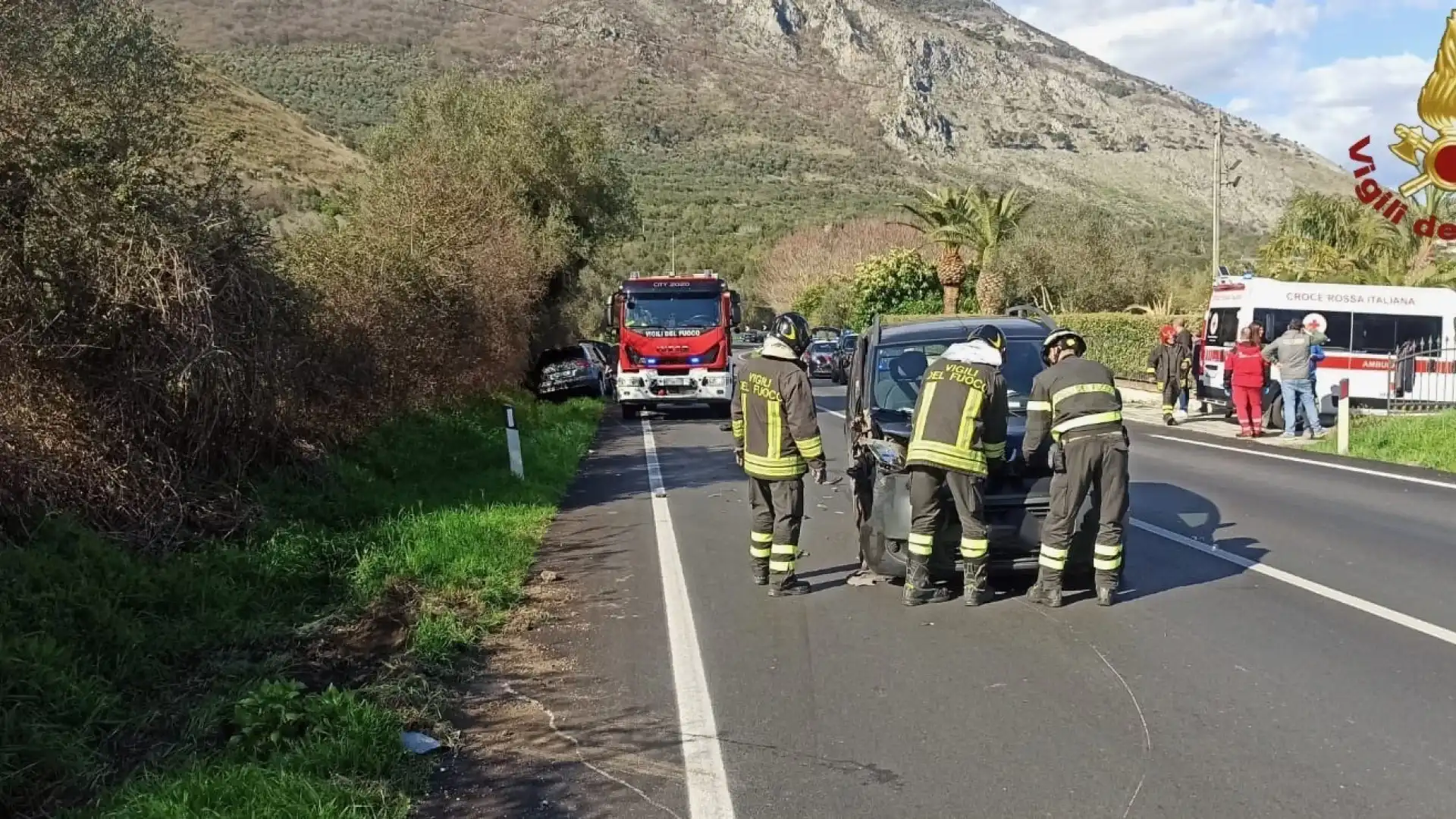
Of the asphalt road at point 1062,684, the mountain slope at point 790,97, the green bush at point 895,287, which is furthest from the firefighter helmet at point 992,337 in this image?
the mountain slope at point 790,97

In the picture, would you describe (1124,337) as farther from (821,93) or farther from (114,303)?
(821,93)

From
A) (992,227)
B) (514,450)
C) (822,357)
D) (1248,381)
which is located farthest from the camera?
(992,227)

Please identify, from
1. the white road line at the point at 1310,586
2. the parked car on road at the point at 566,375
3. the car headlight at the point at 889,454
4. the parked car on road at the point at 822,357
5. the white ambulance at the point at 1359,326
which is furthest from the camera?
the parked car on road at the point at 822,357

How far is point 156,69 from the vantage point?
10.0 meters

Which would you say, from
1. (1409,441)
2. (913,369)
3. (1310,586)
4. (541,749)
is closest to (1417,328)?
(1409,441)

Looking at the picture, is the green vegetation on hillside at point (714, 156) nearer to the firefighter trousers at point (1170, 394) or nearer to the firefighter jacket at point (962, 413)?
Result: the firefighter trousers at point (1170, 394)

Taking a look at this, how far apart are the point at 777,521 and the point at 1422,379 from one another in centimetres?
1635

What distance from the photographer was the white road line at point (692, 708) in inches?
175

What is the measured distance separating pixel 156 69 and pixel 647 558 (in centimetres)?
602

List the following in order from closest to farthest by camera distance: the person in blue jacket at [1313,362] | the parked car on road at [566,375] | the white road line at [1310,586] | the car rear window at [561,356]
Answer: the white road line at [1310,586]
the person in blue jacket at [1313,362]
the parked car on road at [566,375]
the car rear window at [561,356]

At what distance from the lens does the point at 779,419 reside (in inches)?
306

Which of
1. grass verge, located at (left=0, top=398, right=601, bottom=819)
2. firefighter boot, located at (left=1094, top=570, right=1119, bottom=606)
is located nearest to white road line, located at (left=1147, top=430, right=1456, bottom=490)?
firefighter boot, located at (left=1094, top=570, right=1119, bottom=606)

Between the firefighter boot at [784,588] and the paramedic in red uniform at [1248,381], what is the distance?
12607 millimetres

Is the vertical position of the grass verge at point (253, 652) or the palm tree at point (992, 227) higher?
the palm tree at point (992, 227)
